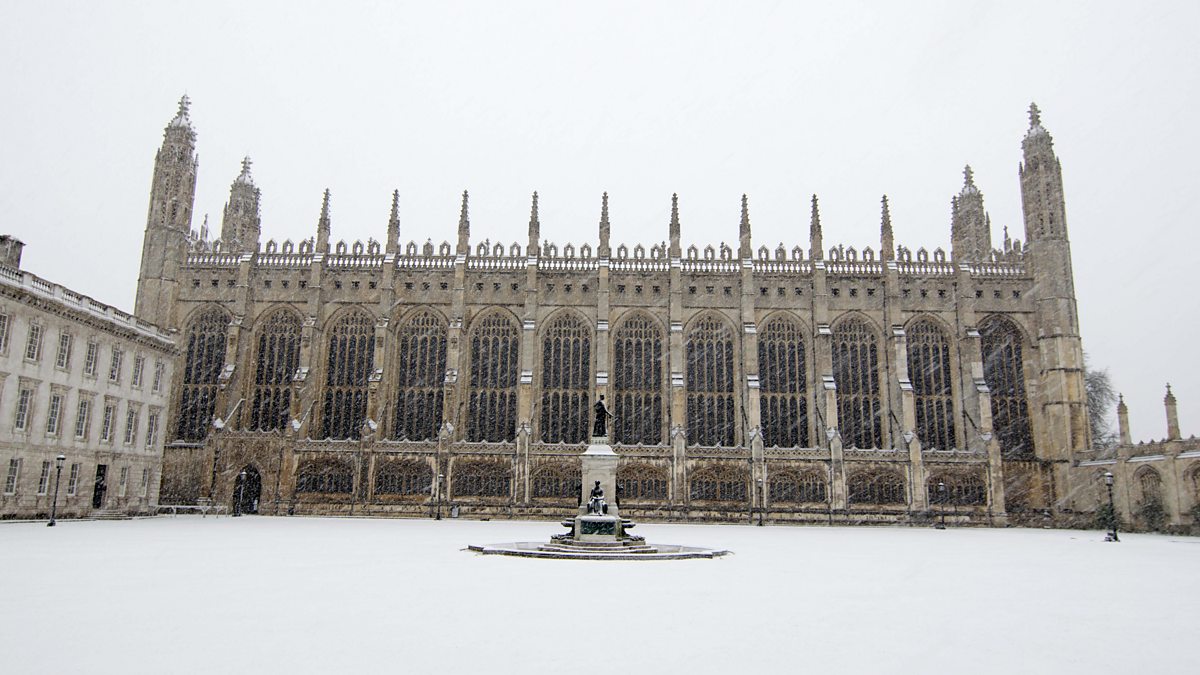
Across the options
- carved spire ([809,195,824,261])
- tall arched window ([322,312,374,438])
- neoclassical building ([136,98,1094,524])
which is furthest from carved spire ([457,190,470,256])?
carved spire ([809,195,824,261])

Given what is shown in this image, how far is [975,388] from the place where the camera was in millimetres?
52000

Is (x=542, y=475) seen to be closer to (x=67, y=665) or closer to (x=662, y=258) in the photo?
(x=662, y=258)

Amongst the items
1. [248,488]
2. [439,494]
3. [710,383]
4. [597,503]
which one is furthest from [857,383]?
[248,488]

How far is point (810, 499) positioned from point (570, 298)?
18.9m

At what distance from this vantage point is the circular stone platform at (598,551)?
72.1 feet

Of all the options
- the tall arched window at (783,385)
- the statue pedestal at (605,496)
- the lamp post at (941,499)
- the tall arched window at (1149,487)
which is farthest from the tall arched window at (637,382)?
the tall arched window at (1149,487)

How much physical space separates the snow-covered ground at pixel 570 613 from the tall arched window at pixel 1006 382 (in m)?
31.3

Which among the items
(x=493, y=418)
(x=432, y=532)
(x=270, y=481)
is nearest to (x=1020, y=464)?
(x=493, y=418)

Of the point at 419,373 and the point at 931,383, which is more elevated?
the point at 419,373

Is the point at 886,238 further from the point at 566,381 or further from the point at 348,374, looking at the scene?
the point at 348,374

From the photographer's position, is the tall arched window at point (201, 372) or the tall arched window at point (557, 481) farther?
the tall arched window at point (201, 372)

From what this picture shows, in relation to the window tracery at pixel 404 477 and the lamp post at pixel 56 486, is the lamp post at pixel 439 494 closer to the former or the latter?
the window tracery at pixel 404 477

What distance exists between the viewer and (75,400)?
1522 inches

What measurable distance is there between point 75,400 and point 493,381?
22.7 meters
